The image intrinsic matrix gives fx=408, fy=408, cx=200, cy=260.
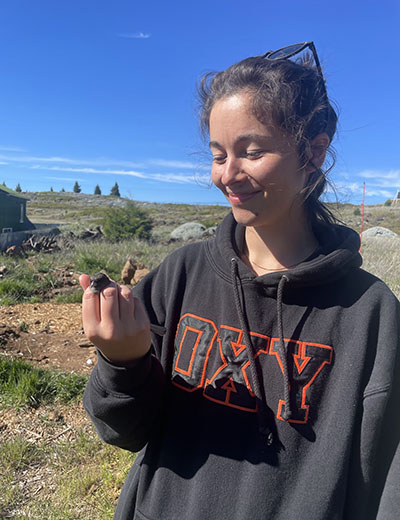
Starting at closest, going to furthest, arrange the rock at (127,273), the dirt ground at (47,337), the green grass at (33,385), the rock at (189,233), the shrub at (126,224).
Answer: the green grass at (33,385) < the dirt ground at (47,337) < the rock at (127,273) < the shrub at (126,224) < the rock at (189,233)

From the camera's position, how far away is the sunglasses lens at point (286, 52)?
143cm

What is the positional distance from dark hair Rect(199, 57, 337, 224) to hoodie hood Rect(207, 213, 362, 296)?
0.18 metres

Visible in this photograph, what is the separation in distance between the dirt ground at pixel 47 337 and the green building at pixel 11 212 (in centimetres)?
2278

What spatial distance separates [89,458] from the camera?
3.05m

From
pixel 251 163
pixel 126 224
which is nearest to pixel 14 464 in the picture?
pixel 251 163

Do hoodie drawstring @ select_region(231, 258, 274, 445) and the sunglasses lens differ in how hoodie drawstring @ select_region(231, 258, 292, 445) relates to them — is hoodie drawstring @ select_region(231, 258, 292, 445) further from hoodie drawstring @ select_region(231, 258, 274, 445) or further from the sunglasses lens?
the sunglasses lens

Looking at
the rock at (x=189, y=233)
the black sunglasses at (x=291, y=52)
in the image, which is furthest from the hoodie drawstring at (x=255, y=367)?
the rock at (x=189, y=233)

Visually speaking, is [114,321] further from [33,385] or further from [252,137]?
[33,385]

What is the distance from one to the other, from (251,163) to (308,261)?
15.0 inches

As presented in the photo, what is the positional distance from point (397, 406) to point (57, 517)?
2300 mm

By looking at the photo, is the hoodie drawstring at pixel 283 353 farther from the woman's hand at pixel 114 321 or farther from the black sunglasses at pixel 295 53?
the black sunglasses at pixel 295 53

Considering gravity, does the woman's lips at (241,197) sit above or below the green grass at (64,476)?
above

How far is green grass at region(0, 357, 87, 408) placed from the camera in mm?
3719

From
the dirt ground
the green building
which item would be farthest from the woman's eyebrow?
the green building
